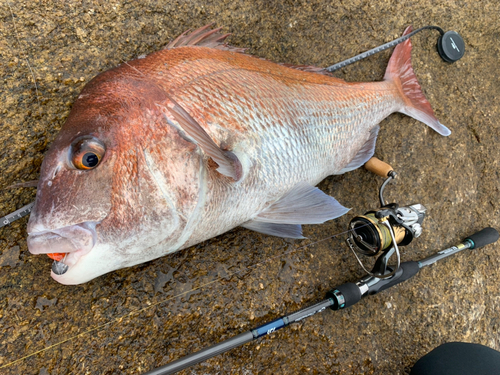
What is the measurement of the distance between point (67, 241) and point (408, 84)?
69.3 inches

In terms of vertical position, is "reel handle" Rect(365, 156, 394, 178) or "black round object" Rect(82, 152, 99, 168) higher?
"black round object" Rect(82, 152, 99, 168)

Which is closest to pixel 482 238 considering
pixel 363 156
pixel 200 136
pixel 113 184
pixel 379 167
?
pixel 379 167

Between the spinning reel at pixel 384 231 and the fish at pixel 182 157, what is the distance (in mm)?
253

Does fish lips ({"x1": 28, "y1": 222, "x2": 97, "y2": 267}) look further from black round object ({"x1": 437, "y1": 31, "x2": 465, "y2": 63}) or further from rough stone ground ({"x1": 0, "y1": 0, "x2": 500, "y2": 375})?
black round object ({"x1": 437, "y1": 31, "x2": 465, "y2": 63})

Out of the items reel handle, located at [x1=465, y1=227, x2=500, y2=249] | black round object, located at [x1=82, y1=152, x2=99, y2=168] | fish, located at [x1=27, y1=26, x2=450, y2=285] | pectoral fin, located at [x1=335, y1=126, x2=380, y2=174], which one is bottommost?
reel handle, located at [x1=465, y1=227, x2=500, y2=249]

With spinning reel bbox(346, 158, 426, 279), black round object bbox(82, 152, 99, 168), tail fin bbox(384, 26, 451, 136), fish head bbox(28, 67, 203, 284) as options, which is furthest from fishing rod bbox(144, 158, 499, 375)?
black round object bbox(82, 152, 99, 168)

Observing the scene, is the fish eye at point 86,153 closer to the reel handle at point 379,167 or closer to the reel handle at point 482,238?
the reel handle at point 379,167

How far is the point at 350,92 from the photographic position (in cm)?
139

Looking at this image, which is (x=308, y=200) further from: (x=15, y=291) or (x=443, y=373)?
(x=15, y=291)

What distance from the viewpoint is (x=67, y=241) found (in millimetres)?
778

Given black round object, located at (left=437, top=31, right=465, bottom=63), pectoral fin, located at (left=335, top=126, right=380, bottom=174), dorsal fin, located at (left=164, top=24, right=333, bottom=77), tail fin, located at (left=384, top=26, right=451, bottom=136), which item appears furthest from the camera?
black round object, located at (left=437, top=31, right=465, bottom=63)

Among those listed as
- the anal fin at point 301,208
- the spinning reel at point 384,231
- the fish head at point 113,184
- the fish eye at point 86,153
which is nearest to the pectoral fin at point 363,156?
the spinning reel at point 384,231

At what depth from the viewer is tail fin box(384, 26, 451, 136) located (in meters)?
1.65

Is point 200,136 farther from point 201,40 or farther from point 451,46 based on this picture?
point 451,46
